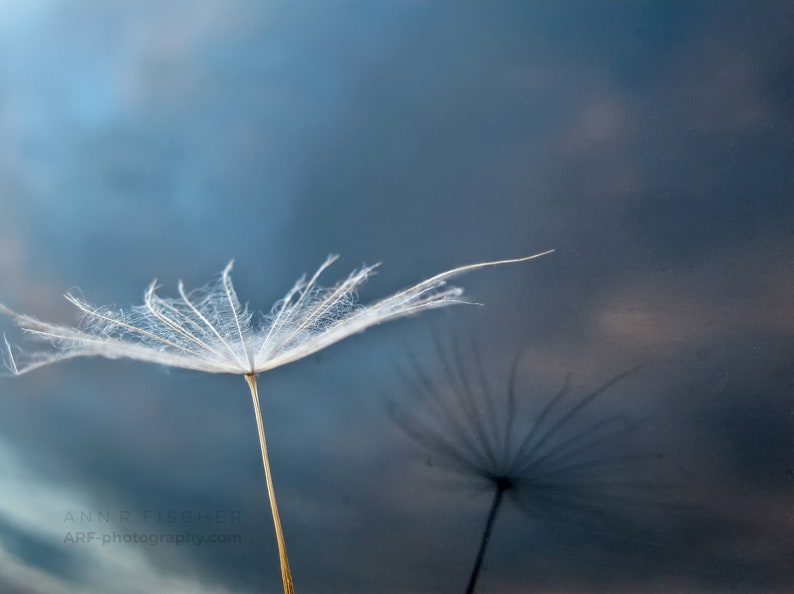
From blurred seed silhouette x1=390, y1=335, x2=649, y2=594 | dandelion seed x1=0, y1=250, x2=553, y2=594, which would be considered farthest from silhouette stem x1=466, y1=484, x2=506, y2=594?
dandelion seed x1=0, y1=250, x2=553, y2=594

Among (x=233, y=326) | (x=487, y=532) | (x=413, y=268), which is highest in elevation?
(x=413, y=268)

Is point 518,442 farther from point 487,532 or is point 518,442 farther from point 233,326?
point 233,326

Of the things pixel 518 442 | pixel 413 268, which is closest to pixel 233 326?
pixel 413 268

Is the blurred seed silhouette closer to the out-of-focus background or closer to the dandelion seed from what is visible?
the out-of-focus background

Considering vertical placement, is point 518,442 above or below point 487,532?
above

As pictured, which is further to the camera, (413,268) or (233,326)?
(413,268)

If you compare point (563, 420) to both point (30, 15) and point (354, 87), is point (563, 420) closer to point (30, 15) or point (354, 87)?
point (354, 87)

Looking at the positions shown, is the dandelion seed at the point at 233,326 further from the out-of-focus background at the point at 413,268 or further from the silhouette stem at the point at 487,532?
the silhouette stem at the point at 487,532

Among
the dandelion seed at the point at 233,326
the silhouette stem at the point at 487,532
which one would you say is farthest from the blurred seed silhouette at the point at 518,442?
the dandelion seed at the point at 233,326
